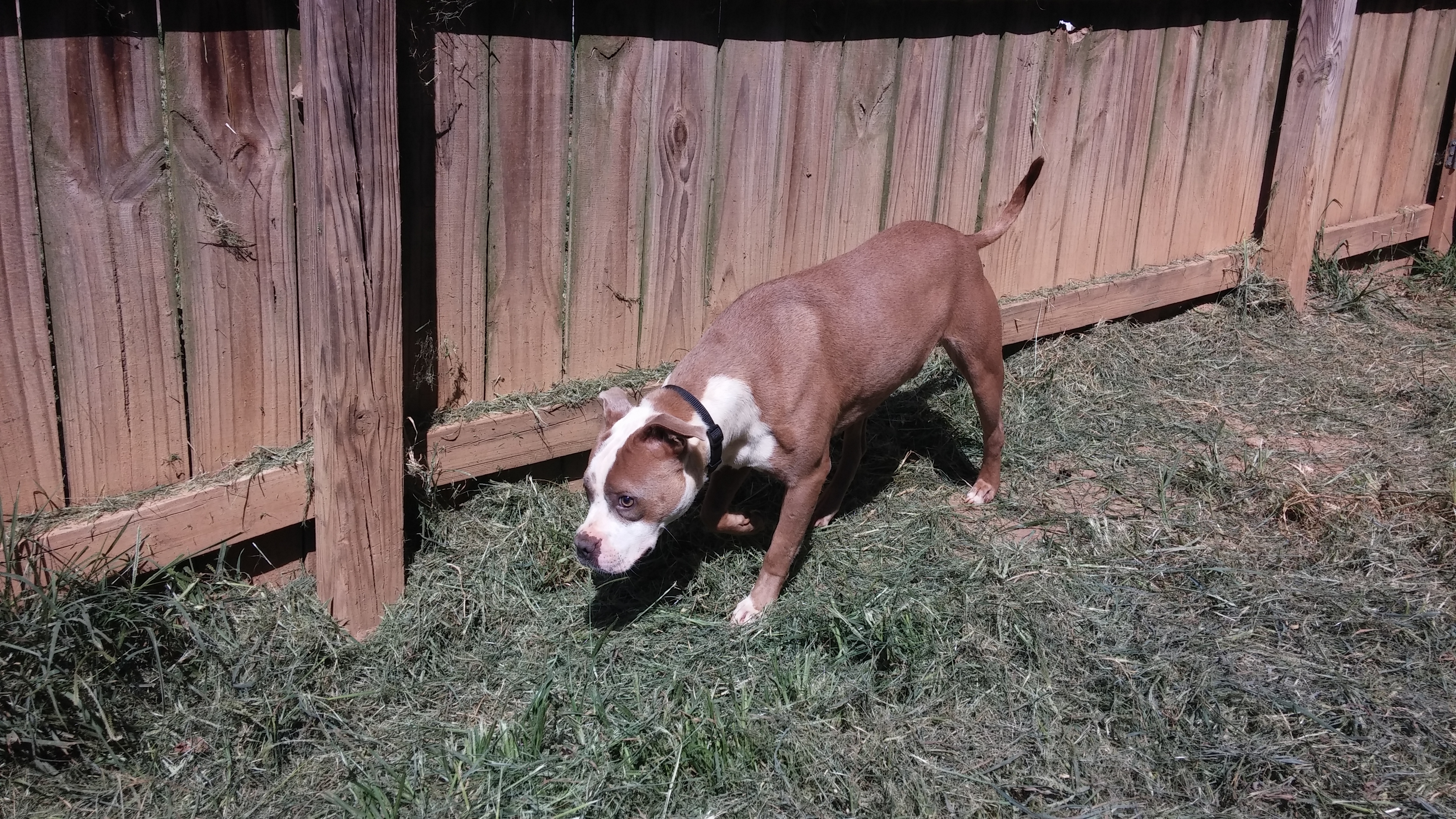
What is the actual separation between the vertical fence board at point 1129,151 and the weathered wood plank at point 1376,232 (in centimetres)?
181

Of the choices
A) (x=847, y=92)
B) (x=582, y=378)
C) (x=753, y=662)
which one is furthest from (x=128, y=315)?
(x=847, y=92)

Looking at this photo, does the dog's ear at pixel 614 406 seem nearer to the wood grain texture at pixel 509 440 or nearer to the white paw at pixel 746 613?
the wood grain texture at pixel 509 440

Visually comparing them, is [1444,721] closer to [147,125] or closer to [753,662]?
[753,662]

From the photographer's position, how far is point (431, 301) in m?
3.81

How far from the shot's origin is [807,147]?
469 centimetres

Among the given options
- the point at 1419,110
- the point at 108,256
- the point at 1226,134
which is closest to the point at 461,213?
the point at 108,256

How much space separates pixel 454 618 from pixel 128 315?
1.35 m

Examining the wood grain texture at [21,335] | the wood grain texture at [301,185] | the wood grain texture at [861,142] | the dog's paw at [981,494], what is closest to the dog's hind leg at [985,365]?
the dog's paw at [981,494]

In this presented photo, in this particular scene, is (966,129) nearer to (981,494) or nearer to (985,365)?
(985,365)

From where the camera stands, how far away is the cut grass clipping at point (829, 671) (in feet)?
9.90

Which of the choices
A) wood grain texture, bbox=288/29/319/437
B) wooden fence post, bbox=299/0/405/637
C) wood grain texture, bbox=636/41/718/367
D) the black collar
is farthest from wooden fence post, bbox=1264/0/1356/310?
wood grain texture, bbox=288/29/319/437

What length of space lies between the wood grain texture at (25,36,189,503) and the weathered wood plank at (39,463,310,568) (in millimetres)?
131

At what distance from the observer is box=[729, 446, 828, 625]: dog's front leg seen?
3.99 metres

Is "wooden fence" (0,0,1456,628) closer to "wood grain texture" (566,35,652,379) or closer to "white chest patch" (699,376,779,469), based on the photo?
"wood grain texture" (566,35,652,379)
